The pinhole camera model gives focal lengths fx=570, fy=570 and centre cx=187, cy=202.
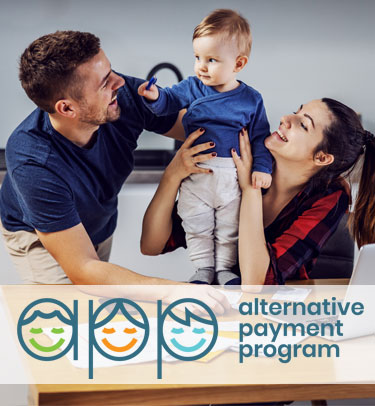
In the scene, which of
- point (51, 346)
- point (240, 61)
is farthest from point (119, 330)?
point (240, 61)

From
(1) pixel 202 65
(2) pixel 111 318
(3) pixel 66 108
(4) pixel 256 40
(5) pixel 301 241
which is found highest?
(4) pixel 256 40

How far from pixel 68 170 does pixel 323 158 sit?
716 millimetres

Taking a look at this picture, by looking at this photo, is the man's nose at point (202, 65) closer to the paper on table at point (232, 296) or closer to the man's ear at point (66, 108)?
the man's ear at point (66, 108)

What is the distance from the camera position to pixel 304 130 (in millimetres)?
1521

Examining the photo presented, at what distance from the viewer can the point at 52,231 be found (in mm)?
1552

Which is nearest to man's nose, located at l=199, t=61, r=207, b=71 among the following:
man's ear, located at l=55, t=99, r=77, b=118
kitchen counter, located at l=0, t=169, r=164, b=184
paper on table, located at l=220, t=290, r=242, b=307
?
man's ear, located at l=55, t=99, r=77, b=118

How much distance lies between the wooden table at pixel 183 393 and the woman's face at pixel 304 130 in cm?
67

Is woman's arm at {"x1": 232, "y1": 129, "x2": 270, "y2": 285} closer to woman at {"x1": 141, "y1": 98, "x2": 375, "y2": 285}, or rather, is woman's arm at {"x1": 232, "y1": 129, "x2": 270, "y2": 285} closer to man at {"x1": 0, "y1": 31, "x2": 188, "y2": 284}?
woman at {"x1": 141, "y1": 98, "x2": 375, "y2": 285}

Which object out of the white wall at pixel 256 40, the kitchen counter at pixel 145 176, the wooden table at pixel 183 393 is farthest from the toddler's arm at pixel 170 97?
the white wall at pixel 256 40

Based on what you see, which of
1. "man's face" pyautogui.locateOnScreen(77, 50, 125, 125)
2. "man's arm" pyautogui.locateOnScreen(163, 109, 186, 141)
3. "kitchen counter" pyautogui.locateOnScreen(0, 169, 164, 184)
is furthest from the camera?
"kitchen counter" pyautogui.locateOnScreen(0, 169, 164, 184)

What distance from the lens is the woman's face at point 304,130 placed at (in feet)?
4.99

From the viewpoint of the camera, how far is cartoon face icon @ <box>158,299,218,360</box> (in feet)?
3.76

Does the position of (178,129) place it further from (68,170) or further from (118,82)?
(68,170)

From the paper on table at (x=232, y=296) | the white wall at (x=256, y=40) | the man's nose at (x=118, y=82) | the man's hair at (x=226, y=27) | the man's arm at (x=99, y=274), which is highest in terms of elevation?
the white wall at (x=256, y=40)
